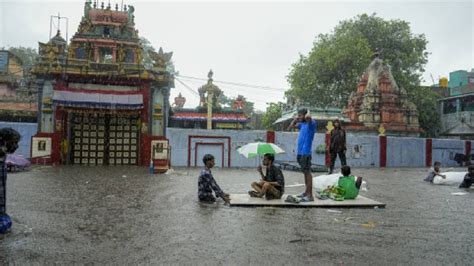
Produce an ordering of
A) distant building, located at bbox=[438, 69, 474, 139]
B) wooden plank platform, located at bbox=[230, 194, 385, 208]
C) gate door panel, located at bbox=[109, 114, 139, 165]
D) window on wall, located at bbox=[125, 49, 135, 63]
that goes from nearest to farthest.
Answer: wooden plank platform, located at bbox=[230, 194, 385, 208] < gate door panel, located at bbox=[109, 114, 139, 165] < window on wall, located at bbox=[125, 49, 135, 63] < distant building, located at bbox=[438, 69, 474, 139]

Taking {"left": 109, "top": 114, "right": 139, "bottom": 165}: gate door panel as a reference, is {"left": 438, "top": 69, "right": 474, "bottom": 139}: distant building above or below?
above

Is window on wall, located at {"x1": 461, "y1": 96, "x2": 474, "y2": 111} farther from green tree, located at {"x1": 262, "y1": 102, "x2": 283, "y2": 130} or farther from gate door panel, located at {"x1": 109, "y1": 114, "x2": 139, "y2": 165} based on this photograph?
gate door panel, located at {"x1": 109, "y1": 114, "x2": 139, "y2": 165}

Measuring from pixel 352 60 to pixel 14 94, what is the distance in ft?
109

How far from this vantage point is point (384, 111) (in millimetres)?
31859

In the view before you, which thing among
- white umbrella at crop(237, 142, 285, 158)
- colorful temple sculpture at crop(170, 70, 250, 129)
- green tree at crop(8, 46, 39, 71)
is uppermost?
green tree at crop(8, 46, 39, 71)

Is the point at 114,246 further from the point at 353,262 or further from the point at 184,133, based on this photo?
the point at 184,133

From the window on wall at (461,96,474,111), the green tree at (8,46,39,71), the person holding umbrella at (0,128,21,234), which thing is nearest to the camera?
the person holding umbrella at (0,128,21,234)

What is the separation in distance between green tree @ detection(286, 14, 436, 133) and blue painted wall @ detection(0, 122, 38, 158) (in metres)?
25.8

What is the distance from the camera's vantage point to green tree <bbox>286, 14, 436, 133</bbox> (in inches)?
1526

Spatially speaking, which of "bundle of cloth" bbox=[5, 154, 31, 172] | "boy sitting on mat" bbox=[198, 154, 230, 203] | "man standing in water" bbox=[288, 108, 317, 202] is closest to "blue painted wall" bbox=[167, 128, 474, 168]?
"bundle of cloth" bbox=[5, 154, 31, 172]

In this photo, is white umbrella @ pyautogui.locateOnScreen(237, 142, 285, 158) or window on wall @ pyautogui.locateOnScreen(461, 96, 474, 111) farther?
window on wall @ pyautogui.locateOnScreen(461, 96, 474, 111)

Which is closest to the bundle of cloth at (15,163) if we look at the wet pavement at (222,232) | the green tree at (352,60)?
the wet pavement at (222,232)

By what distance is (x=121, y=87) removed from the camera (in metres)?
23.5

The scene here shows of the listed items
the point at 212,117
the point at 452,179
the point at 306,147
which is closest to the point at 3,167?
the point at 306,147
